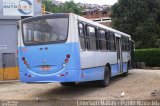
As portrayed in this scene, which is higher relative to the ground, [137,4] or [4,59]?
[137,4]

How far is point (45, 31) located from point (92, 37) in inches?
88.9

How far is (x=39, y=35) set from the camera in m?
13.0

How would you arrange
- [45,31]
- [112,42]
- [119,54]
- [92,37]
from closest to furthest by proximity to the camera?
[45,31] < [92,37] < [112,42] < [119,54]

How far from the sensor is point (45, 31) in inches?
507

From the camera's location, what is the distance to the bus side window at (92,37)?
13820 mm

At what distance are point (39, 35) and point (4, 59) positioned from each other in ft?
38.7

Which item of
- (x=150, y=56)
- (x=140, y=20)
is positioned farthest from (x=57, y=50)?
(x=140, y=20)

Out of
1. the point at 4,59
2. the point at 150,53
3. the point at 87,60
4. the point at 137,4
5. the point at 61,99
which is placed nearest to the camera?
the point at 61,99

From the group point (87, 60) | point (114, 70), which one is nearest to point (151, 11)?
point (114, 70)

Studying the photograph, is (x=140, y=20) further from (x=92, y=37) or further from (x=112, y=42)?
(x=92, y=37)

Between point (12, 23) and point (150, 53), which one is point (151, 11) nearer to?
point (150, 53)

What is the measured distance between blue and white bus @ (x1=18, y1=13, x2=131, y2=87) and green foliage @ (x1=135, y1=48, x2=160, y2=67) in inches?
761

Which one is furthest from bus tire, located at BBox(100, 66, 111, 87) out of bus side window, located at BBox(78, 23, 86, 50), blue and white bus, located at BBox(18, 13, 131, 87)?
bus side window, located at BBox(78, 23, 86, 50)

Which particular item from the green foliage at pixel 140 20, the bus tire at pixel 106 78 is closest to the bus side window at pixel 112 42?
the bus tire at pixel 106 78
